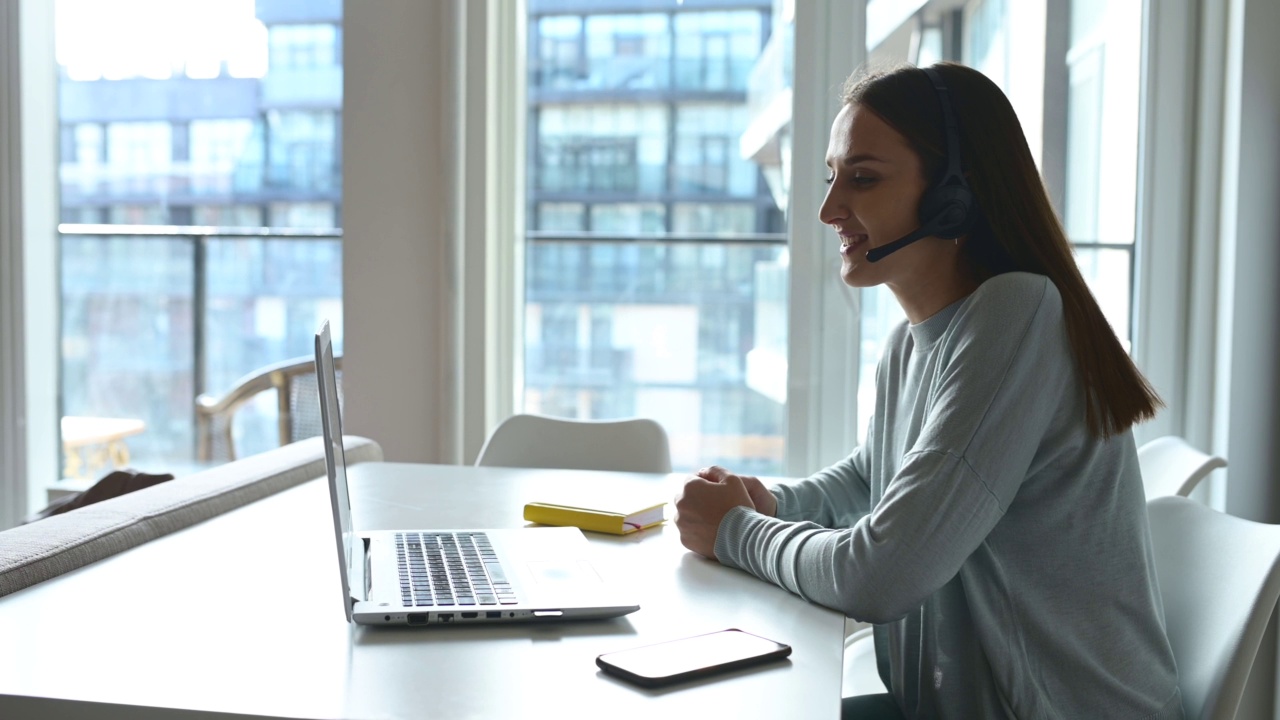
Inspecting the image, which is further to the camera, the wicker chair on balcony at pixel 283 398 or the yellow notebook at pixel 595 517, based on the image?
the wicker chair on balcony at pixel 283 398

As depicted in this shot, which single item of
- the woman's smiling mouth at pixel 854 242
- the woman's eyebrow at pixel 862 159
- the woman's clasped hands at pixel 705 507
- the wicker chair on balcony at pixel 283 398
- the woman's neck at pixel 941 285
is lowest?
the wicker chair on balcony at pixel 283 398

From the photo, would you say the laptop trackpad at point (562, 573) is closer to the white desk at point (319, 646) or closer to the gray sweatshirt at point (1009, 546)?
the white desk at point (319, 646)

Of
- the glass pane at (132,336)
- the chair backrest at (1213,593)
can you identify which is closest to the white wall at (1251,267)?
the chair backrest at (1213,593)

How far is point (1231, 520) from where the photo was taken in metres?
1.46

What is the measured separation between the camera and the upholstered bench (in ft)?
4.34

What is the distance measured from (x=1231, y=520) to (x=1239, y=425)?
1424 millimetres

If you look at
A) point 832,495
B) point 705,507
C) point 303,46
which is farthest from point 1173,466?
point 303,46

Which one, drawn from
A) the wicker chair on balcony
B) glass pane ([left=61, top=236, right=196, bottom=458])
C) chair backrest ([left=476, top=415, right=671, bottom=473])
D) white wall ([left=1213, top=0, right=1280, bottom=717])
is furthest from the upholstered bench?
white wall ([left=1213, top=0, right=1280, bottom=717])

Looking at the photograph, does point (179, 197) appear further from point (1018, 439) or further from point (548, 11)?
point (1018, 439)

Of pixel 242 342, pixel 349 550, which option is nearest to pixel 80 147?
pixel 242 342

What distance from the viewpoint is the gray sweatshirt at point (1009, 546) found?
3.92ft

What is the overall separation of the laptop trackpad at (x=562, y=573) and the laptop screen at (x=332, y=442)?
218 mm

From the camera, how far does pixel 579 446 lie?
7.97 ft

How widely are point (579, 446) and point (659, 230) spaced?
1.05 meters
